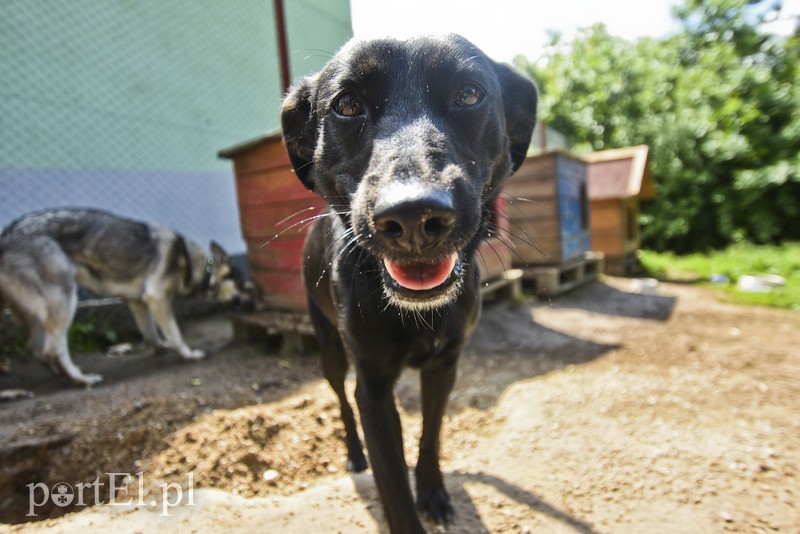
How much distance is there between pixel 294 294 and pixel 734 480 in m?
3.26

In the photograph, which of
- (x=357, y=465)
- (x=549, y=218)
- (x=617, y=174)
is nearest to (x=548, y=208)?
(x=549, y=218)

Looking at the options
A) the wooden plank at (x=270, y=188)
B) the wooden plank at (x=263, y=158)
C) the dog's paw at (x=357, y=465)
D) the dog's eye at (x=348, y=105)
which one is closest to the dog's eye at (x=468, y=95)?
the dog's eye at (x=348, y=105)

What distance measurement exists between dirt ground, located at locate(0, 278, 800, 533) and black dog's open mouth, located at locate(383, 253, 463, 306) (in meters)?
1.03

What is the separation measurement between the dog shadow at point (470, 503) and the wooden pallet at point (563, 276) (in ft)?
11.8

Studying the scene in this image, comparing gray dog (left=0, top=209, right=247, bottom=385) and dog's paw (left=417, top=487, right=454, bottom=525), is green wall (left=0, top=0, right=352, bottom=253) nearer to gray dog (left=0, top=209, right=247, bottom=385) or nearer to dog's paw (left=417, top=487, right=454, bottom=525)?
gray dog (left=0, top=209, right=247, bottom=385)

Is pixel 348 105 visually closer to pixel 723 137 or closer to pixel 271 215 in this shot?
pixel 271 215

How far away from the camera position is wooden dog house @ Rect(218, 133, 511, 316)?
149 inches

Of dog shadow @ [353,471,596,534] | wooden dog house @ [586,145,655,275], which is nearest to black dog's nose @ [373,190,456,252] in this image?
dog shadow @ [353,471,596,534]

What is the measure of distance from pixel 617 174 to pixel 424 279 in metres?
8.14

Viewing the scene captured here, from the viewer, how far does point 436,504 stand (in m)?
1.78

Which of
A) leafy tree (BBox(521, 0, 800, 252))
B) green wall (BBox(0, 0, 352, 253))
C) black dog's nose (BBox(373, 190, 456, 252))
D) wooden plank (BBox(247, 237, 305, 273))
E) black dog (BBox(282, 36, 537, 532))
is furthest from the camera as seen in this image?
leafy tree (BBox(521, 0, 800, 252))

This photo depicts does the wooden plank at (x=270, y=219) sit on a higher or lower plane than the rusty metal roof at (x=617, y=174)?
lower

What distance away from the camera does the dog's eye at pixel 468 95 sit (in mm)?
1402

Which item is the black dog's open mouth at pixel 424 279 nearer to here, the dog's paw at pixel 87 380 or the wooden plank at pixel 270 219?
the wooden plank at pixel 270 219
